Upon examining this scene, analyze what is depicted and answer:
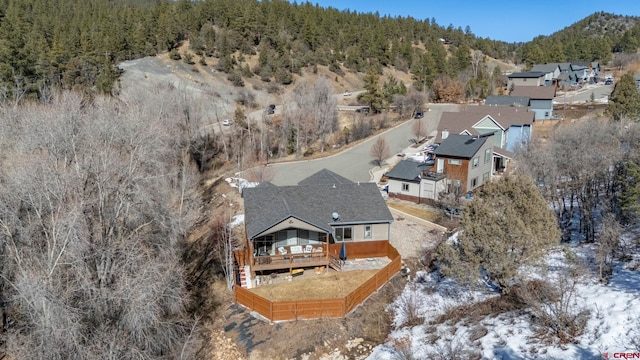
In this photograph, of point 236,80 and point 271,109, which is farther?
point 236,80

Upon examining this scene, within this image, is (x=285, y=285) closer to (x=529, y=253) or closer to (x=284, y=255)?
(x=284, y=255)

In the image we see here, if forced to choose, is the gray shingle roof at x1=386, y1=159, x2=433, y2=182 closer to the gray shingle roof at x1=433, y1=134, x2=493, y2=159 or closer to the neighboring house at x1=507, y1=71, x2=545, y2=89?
the gray shingle roof at x1=433, y1=134, x2=493, y2=159

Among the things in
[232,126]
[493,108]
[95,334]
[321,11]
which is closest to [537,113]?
[493,108]

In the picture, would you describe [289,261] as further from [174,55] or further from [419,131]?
[174,55]

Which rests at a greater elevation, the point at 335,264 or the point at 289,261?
the point at 289,261

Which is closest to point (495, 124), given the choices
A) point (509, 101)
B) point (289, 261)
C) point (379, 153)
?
point (379, 153)

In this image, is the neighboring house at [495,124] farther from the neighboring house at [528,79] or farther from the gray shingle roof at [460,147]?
the neighboring house at [528,79]

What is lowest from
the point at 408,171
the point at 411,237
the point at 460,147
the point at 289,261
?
the point at 411,237

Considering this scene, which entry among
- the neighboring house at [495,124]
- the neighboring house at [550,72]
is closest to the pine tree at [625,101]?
the neighboring house at [495,124]
